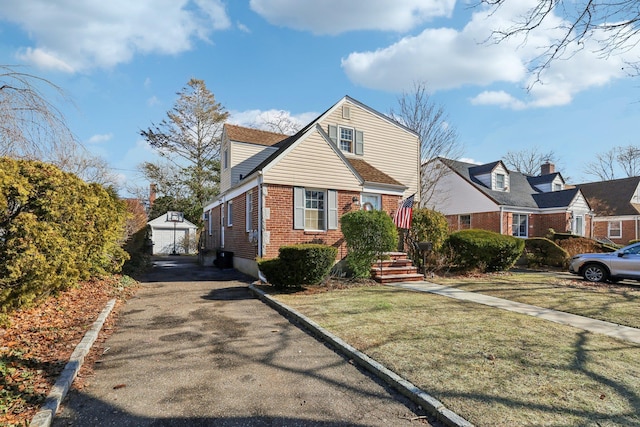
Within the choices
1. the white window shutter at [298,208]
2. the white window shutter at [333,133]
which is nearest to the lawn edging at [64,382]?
the white window shutter at [298,208]

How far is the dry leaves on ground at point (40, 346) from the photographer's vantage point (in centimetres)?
322

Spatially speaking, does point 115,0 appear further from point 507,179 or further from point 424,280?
point 507,179

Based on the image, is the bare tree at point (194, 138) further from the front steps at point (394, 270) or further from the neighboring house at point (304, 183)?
the front steps at point (394, 270)

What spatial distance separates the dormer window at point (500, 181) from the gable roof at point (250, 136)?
16.8m

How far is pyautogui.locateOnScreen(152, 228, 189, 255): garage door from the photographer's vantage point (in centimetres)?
3064

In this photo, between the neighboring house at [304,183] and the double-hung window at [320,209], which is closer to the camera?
the neighboring house at [304,183]

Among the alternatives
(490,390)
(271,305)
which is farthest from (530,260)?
(490,390)

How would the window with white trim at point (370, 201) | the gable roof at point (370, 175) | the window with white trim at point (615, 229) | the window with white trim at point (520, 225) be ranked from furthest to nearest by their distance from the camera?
the window with white trim at point (615, 229)
the window with white trim at point (520, 225)
the gable roof at point (370, 175)
the window with white trim at point (370, 201)

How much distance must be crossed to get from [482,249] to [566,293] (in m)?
3.97

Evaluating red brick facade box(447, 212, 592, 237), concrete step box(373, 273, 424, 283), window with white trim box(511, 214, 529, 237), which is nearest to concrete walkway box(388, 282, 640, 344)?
concrete step box(373, 273, 424, 283)

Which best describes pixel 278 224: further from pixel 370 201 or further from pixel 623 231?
pixel 623 231

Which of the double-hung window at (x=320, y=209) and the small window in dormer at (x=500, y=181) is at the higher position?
the small window in dormer at (x=500, y=181)

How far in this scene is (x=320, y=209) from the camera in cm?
1253

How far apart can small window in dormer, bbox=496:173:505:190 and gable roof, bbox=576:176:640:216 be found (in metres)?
11.6
